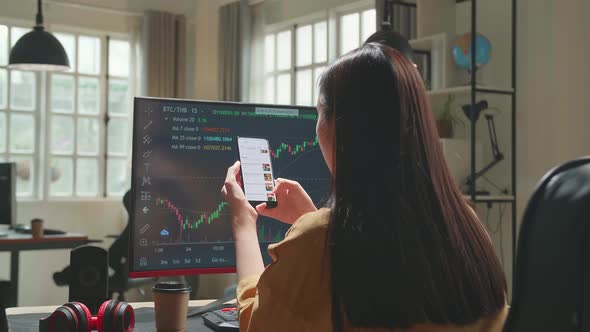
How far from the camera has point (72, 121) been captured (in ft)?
20.6

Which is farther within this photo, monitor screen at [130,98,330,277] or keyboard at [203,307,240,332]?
monitor screen at [130,98,330,277]

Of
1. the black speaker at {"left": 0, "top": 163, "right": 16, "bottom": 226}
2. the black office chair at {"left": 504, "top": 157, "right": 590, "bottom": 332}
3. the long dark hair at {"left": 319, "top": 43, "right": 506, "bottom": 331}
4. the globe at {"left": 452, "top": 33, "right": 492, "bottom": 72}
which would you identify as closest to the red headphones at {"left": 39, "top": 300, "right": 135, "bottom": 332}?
the long dark hair at {"left": 319, "top": 43, "right": 506, "bottom": 331}

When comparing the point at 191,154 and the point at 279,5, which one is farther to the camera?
the point at 279,5

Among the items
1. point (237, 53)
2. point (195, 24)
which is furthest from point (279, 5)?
point (195, 24)

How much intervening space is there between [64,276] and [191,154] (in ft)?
11.5

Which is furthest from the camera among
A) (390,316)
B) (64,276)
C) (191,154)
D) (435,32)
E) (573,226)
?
(64,276)

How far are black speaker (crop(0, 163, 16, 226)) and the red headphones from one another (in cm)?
371

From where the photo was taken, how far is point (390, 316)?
1042 millimetres

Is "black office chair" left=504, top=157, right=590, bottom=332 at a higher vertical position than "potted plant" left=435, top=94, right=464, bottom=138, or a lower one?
lower

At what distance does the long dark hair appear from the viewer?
3.41 feet

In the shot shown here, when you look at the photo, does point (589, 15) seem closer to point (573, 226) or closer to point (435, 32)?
point (435, 32)

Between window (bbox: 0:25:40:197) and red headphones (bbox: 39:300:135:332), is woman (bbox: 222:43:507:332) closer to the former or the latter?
red headphones (bbox: 39:300:135:332)

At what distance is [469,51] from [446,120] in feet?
1.46

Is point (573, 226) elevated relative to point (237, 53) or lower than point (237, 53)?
lower
